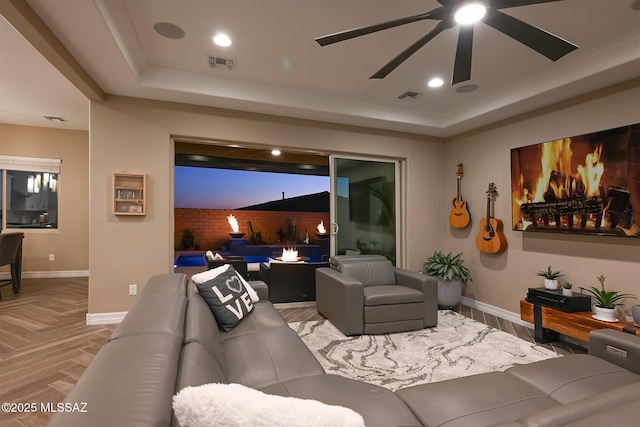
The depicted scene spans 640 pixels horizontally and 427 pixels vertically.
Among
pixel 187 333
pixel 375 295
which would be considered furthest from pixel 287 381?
pixel 375 295

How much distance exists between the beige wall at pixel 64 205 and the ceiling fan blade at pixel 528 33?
22.9 ft

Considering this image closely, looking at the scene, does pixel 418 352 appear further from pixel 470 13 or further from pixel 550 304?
pixel 470 13

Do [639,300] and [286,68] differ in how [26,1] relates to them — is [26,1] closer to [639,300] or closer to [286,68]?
[286,68]

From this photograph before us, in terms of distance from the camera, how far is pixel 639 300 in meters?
2.84

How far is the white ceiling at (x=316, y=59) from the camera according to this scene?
2328 mm

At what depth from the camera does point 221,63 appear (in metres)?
3.17

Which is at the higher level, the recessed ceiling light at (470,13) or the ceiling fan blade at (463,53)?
the recessed ceiling light at (470,13)

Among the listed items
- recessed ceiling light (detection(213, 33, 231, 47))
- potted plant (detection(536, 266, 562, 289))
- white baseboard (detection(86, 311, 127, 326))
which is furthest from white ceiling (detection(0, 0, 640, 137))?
white baseboard (detection(86, 311, 127, 326))

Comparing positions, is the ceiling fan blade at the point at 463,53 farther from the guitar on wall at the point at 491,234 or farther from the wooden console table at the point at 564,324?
the wooden console table at the point at 564,324

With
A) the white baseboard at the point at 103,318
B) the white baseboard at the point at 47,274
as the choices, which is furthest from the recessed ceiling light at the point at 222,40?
the white baseboard at the point at 47,274

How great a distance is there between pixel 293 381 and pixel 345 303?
1.75 meters

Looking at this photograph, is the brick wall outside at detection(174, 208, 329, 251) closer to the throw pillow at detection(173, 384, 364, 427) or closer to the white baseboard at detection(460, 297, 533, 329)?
the white baseboard at detection(460, 297, 533, 329)

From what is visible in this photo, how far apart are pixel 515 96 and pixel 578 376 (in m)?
3.03

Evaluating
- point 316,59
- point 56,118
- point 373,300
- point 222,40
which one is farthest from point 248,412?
point 56,118
